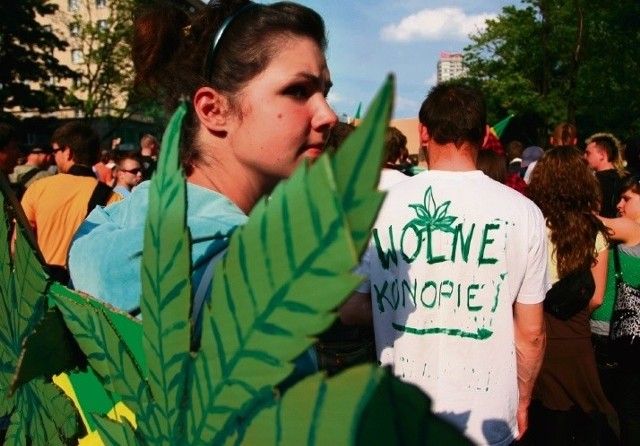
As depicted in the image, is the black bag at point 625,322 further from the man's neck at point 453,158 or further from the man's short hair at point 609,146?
the man's short hair at point 609,146

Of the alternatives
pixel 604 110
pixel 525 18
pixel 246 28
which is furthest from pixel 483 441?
pixel 525 18

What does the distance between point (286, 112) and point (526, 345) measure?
174 cm

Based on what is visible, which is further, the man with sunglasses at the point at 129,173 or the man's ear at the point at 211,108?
the man with sunglasses at the point at 129,173

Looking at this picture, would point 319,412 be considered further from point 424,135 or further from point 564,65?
point 564,65

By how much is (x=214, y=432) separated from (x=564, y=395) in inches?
123

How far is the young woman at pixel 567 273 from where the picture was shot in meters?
3.16

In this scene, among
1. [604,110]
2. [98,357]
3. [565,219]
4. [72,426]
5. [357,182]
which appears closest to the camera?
[357,182]

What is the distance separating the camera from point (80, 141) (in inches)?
158

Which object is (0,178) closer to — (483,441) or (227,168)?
(227,168)

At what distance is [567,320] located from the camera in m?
3.28

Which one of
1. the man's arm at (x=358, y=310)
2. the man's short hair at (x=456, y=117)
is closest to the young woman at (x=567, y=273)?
the man's short hair at (x=456, y=117)

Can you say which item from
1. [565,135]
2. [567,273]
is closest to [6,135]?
[567,273]

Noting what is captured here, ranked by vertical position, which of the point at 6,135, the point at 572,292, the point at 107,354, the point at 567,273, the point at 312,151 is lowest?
the point at 572,292

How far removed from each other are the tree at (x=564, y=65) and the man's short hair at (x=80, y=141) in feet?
47.2
